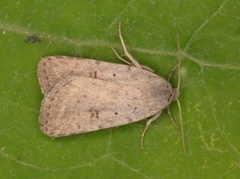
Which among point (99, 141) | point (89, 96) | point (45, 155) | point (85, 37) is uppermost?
point (85, 37)

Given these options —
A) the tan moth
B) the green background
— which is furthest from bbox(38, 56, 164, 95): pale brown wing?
the green background

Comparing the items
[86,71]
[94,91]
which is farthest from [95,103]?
[86,71]

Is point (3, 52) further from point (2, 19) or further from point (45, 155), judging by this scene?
point (45, 155)

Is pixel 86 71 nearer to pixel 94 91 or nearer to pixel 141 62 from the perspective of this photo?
pixel 94 91

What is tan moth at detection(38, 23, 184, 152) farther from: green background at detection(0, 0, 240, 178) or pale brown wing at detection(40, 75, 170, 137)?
green background at detection(0, 0, 240, 178)

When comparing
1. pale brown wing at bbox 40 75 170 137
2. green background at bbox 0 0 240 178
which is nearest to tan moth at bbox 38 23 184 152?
pale brown wing at bbox 40 75 170 137

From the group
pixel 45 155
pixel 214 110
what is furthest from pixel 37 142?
pixel 214 110

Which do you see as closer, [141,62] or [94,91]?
[94,91]
